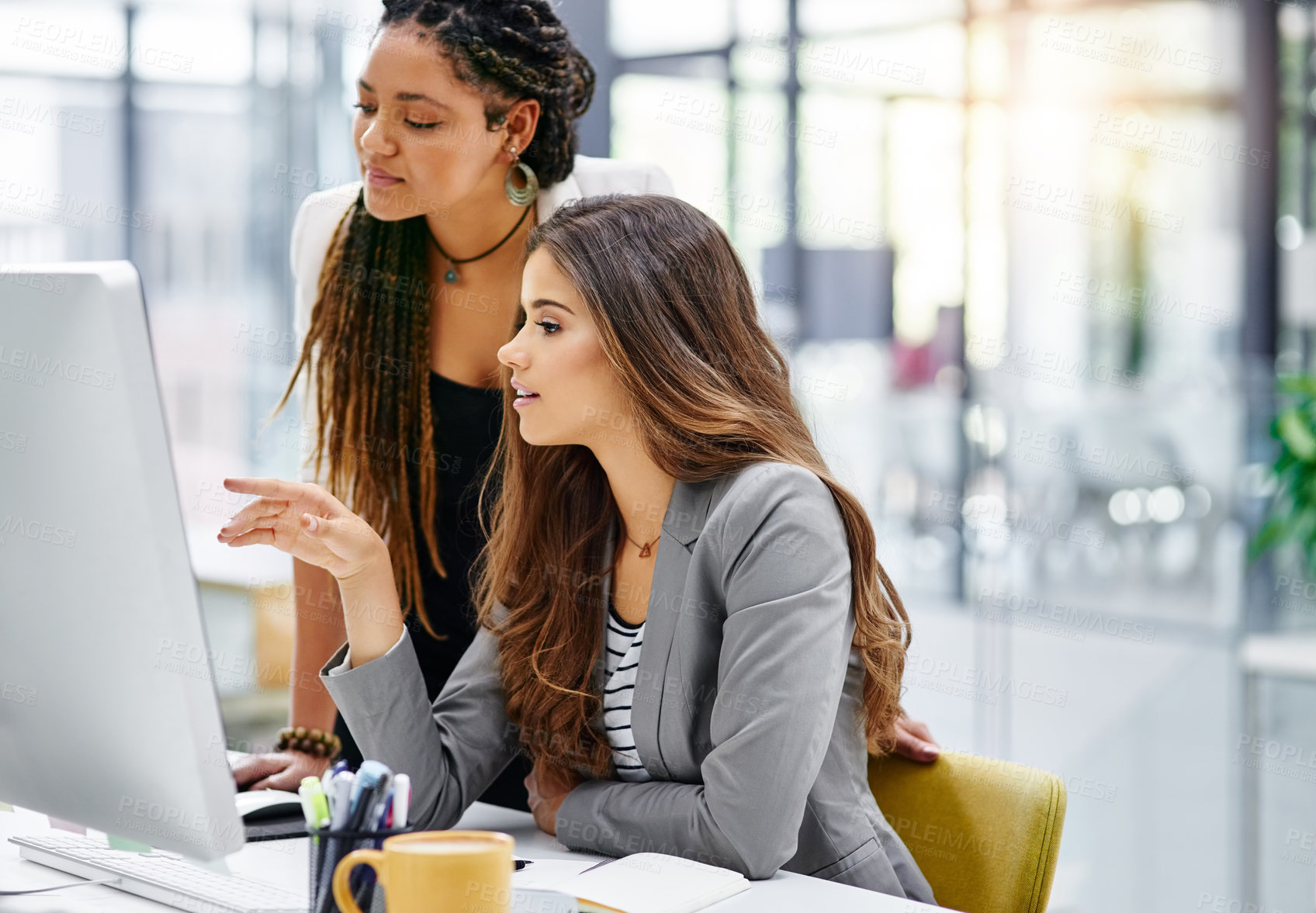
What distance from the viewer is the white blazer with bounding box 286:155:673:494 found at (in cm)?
193

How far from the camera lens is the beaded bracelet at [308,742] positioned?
157 cm

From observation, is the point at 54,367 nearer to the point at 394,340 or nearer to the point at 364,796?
the point at 364,796

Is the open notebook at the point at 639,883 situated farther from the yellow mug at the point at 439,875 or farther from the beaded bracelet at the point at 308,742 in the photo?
the beaded bracelet at the point at 308,742

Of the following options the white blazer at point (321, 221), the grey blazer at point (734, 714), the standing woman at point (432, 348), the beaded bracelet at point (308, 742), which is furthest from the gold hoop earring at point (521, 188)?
the beaded bracelet at point (308, 742)

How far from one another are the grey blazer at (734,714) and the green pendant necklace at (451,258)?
551mm

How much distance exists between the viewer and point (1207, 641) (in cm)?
356

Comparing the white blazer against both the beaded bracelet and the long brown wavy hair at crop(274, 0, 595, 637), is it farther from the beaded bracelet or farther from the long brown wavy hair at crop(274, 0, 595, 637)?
the beaded bracelet

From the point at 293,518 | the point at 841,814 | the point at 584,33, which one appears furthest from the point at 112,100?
the point at 841,814

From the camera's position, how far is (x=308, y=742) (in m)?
1.57

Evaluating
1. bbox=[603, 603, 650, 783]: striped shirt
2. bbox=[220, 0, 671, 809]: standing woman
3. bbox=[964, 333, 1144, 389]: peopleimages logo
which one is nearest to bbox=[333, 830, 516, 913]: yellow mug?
bbox=[603, 603, 650, 783]: striped shirt

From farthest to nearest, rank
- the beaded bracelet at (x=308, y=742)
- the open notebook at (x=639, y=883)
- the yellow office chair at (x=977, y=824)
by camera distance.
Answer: the beaded bracelet at (x=308, y=742), the yellow office chair at (x=977, y=824), the open notebook at (x=639, y=883)

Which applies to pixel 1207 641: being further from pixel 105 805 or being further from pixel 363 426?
pixel 105 805

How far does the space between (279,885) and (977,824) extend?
769mm

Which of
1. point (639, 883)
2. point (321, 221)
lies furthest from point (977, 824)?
point (321, 221)
